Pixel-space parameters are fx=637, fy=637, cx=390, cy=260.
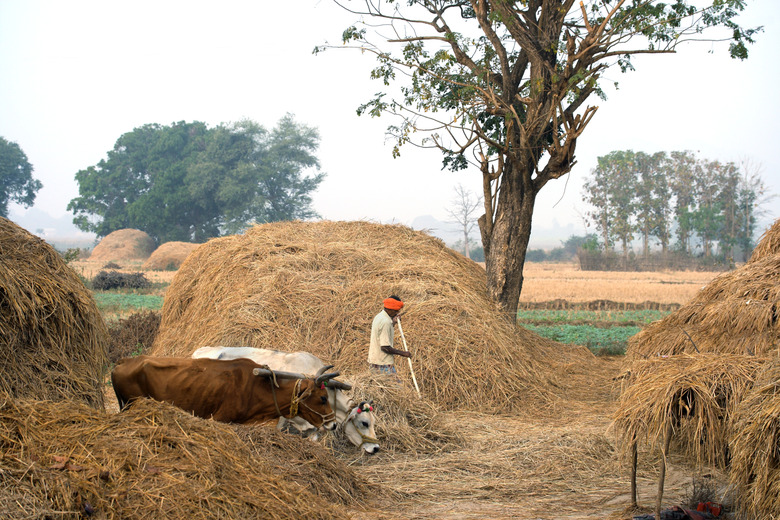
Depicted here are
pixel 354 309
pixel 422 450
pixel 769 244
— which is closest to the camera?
pixel 422 450

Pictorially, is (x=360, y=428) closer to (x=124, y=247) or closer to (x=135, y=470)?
(x=135, y=470)

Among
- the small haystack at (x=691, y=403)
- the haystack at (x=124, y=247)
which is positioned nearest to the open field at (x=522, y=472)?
the small haystack at (x=691, y=403)

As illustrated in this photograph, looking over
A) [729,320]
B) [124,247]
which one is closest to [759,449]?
[729,320]

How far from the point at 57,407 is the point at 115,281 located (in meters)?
25.7

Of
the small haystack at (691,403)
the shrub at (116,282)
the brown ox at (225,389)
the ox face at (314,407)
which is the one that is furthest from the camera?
the shrub at (116,282)

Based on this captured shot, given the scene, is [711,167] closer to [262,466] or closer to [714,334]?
[714,334]

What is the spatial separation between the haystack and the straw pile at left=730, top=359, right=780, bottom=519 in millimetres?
50410

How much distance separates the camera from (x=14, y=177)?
6334 centimetres

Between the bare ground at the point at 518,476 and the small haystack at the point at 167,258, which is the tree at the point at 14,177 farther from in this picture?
the bare ground at the point at 518,476

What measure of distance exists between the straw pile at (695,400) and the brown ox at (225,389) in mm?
2699

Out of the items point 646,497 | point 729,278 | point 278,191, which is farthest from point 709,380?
point 278,191

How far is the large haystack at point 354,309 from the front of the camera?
10.0 m

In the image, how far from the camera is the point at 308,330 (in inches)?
417

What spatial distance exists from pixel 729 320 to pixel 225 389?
5366 mm
